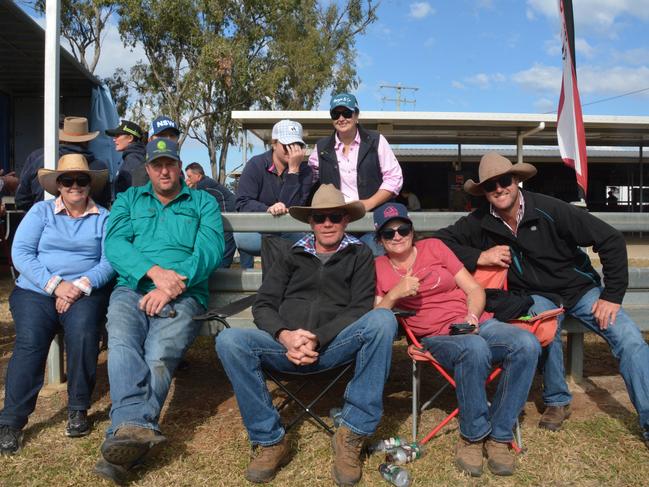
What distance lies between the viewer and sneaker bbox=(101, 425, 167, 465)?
273 cm

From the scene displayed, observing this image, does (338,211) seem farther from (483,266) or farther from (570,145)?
(570,145)

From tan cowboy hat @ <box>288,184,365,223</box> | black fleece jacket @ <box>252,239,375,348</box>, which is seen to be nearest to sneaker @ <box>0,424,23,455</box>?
black fleece jacket @ <box>252,239,375,348</box>

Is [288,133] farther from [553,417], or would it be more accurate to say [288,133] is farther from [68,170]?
[553,417]

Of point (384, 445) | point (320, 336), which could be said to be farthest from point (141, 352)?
point (384, 445)

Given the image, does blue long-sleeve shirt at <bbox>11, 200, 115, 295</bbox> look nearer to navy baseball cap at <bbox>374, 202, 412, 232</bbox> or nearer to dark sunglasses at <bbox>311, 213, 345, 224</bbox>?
dark sunglasses at <bbox>311, 213, 345, 224</bbox>

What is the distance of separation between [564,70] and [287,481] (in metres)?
4.47

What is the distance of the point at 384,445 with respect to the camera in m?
3.15

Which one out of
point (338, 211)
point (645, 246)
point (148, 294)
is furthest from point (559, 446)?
point (645, 246)

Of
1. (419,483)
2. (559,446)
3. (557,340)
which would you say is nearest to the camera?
(419,483)

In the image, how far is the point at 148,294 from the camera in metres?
3.41

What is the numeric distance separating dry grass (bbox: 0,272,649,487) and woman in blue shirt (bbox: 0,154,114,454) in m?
0.23

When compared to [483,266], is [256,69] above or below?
above

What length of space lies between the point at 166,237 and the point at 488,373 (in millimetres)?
2026

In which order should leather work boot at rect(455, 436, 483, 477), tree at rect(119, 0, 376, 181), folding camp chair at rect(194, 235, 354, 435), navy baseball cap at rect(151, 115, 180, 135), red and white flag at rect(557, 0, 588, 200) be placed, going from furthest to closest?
tree at rect(119, 0, 376, 181) → red and white flag at rect(557, 0, 588, 200) → navy baseball cap at rect(151, 115, 180, 135) → folding camp chair at rect(194, 235, 354, 435) → leather work boot at rect(455, 436, 483, 477)
